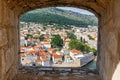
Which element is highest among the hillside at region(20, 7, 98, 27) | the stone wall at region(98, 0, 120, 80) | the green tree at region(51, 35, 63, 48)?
the hillside at region(20, 7, 98, 27)

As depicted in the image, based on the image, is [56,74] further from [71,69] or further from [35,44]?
[35,44]

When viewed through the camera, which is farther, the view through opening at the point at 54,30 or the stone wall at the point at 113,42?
the view through opening at the point at 54,30

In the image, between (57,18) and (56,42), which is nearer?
(56,42)

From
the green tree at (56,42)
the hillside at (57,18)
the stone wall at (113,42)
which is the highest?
the hillside at (57,18)

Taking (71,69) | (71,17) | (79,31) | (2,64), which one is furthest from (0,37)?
(79,31)

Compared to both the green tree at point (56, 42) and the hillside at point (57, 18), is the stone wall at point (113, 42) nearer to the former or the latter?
the green tree at point (56, 42)

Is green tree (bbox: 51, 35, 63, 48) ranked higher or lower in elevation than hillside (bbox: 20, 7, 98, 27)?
lower

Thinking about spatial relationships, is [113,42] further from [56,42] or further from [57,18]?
[57,18]

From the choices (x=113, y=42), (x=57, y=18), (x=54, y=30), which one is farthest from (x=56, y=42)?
(x=113, y=42)

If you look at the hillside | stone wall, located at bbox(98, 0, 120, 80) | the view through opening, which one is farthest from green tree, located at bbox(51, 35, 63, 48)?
stone wall, located at bbox(98, 0, 120, 80)

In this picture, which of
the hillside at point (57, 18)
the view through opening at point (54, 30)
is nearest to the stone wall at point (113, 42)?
the view through opening at point (54, 30)

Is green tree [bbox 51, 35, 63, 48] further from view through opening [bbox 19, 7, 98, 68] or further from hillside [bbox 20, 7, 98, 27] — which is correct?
hillside [bbox 20, 7, 98, 27]
